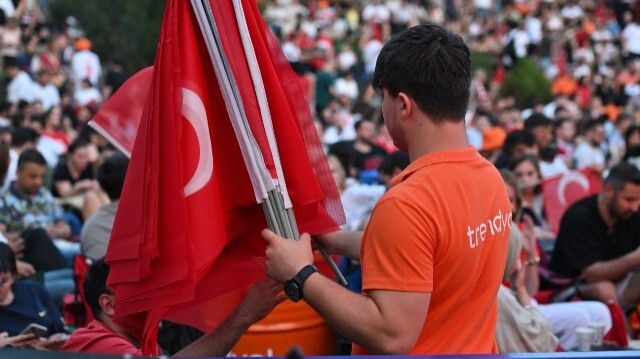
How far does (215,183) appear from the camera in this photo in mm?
2957

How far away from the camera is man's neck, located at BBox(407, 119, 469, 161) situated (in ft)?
8.77

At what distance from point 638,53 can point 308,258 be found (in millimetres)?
24046

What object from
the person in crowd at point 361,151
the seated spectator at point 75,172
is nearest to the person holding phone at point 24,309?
the seated spectator at point 75,172

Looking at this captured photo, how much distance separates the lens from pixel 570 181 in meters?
9.26

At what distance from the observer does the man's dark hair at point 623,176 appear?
21.2 feet

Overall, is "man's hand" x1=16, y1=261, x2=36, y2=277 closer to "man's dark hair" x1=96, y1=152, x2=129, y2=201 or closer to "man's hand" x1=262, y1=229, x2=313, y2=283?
"man's dark hair" x1=96, y1=152, x2=129, y2=201

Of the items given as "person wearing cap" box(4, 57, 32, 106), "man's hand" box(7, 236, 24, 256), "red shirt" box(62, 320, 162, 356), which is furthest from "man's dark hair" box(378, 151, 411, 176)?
"person wearing cap" box(4, 57, 32, 106)

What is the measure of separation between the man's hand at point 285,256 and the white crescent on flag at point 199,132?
1.00ft

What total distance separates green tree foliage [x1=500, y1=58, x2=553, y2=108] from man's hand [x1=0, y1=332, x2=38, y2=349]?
18582 millimetres

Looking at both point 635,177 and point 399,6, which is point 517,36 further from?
point 635,177

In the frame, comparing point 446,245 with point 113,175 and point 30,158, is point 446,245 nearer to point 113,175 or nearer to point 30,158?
point 113,175

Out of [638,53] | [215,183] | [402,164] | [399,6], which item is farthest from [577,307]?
[399,6]

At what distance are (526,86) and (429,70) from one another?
2038cm

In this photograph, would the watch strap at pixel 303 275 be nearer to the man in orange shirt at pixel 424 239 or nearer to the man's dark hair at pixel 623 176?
the man in orange shirt at pixel 424 239
